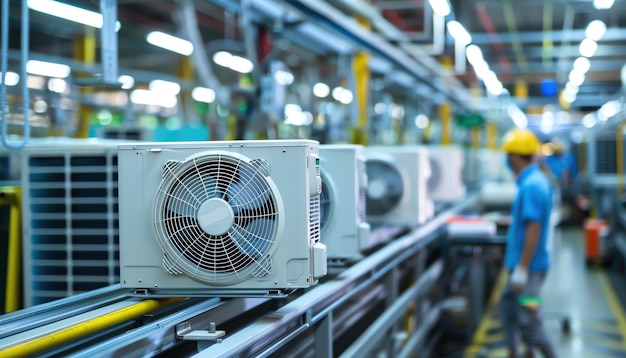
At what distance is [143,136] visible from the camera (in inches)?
213

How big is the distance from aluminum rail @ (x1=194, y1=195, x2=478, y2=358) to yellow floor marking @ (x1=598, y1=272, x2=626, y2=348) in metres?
3.35

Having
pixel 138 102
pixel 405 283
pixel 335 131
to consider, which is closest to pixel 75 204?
pixel 405 283

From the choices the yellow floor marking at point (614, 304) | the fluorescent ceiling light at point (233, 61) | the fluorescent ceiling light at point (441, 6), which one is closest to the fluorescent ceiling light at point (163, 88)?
the fluorescent ceiling light at point (233, 61)

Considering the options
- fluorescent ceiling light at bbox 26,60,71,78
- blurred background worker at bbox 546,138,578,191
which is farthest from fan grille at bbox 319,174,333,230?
blurred background worker at bbox 546,138,578,191

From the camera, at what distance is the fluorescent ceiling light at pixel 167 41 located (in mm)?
7914

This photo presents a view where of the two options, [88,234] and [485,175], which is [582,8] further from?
[88,234]

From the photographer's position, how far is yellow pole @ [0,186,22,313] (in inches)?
110

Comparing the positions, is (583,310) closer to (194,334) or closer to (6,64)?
(194,334)

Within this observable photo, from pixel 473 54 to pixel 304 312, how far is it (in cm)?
602

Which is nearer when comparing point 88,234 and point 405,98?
point 88,234

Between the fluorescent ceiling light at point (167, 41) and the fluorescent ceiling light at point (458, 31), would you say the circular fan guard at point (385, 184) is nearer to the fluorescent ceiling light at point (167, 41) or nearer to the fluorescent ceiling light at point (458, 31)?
the fluorescent ceiling light at point (458, 31)

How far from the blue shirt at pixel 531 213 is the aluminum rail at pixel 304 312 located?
78cm

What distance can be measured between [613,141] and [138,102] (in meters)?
8.28

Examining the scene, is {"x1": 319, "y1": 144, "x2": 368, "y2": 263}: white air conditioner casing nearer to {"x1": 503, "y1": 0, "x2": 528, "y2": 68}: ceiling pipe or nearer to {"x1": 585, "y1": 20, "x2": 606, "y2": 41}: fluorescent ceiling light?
{"x1": 585, "y1": 20, "x2": 606, "y2": 41}: fluorescent ceiling light
